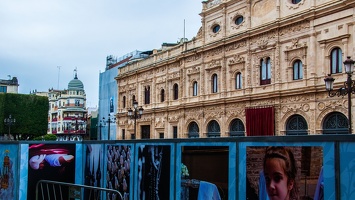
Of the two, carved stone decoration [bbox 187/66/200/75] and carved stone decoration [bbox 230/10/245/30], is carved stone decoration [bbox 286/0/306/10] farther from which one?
carved stone decoration [bbox 187/66/200/75]

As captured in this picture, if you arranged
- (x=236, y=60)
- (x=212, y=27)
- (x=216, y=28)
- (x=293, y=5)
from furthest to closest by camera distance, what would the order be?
(x=212, y=27) < (x=216, y=28) < (x=236, y=60) < (x=293, y=5)

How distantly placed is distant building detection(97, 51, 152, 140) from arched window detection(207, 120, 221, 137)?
611 inches

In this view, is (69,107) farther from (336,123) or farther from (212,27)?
(336,123)

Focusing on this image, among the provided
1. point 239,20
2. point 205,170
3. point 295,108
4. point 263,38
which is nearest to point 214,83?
point 239,20

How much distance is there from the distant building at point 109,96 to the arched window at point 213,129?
15.5m

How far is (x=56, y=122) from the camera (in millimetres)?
87312

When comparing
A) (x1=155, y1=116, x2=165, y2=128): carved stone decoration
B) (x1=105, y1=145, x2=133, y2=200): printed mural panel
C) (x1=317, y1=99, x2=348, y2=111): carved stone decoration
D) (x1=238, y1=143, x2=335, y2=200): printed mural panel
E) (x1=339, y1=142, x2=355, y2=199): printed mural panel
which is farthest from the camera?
(x1=155, y1=116, x2=165, y2=128): carved stone decoration

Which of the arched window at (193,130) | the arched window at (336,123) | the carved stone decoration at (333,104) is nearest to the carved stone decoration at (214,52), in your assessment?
the arched window at (193,130)

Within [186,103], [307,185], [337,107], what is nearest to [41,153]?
[307,185]

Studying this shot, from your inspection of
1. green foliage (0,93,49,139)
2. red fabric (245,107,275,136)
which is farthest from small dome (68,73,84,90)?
red fabric (245,107,275,136)

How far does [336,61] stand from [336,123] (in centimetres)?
305

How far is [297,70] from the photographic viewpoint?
23594mm

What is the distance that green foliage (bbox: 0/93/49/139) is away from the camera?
1741 inches

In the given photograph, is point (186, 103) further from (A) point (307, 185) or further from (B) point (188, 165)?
(A) point (307, 185)
